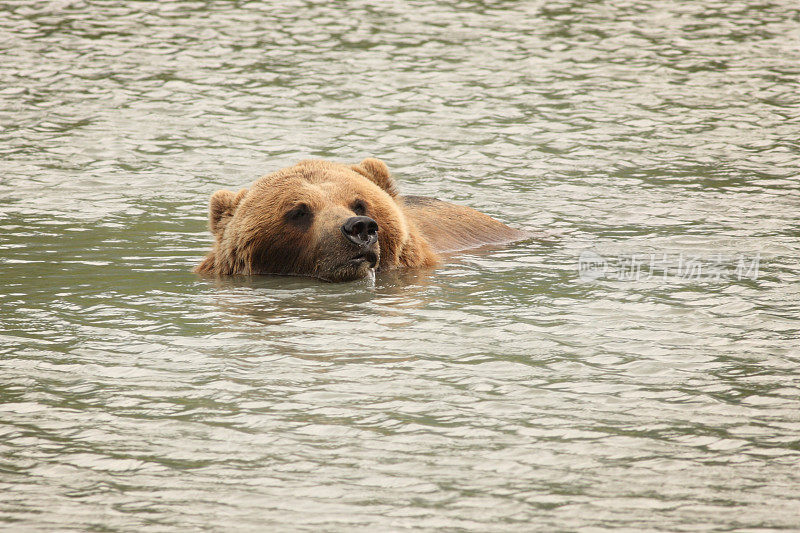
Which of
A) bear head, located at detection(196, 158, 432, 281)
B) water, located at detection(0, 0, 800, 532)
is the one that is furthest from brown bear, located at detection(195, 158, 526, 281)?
water, located at detection(0, 0, 800, 532)

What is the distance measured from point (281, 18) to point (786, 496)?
14.6 m

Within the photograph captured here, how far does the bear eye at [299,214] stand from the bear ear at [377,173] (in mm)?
855

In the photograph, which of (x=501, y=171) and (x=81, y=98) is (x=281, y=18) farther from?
(x=501, y=171)

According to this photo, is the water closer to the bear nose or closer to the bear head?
the bear head

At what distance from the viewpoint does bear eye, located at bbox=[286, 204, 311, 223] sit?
25.9 feet

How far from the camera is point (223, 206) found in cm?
852

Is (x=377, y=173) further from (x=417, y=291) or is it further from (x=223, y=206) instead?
(x=417, y=291)

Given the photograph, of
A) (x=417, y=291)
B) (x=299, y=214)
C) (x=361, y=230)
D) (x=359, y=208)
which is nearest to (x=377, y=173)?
(x=359, y=208)

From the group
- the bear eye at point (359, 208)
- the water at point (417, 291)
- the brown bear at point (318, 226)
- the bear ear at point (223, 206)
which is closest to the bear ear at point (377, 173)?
the brown bear at point (318, 226)

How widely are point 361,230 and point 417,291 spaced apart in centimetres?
57

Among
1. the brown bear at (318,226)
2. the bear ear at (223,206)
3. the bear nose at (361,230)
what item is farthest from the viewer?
the bear ear at (223,206)

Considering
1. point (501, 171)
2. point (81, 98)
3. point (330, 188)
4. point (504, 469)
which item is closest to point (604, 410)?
point (504, 469)

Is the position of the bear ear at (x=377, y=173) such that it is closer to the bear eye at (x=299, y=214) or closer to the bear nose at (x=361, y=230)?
the bear eye at (x=299, y=214)

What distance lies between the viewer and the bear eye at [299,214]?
790 cm
